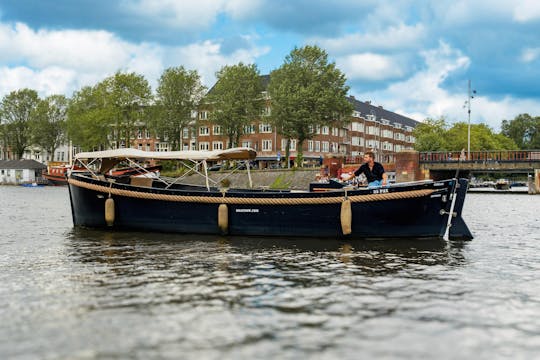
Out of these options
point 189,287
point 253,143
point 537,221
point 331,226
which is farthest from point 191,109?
point 189,287

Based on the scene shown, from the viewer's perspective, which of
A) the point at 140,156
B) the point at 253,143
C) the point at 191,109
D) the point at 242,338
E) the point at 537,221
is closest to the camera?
the point at 242,338

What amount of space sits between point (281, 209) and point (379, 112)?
12285cm

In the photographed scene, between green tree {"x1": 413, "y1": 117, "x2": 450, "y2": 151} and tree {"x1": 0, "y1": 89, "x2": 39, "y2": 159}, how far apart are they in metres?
74.1

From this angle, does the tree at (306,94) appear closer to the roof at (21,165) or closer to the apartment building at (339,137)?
the apartment building at (339,137)

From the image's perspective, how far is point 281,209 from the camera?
16.9 metres

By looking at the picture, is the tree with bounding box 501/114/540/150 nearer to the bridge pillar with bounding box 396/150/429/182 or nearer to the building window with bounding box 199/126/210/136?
the building window with bounding box 199/126/210/136

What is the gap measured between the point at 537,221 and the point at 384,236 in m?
14.1

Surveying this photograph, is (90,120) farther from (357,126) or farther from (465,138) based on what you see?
(465,138)

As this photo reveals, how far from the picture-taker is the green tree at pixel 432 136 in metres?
91.6

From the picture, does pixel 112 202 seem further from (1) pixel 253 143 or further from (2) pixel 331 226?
(1) pixel 253 143

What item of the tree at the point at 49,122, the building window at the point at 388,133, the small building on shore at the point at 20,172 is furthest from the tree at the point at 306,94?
the building window at the point at 388,133

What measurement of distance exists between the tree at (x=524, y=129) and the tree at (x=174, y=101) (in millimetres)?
113487

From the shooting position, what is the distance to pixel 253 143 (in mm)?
95438

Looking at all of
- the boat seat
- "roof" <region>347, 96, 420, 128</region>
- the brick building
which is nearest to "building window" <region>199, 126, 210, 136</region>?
the brick building
